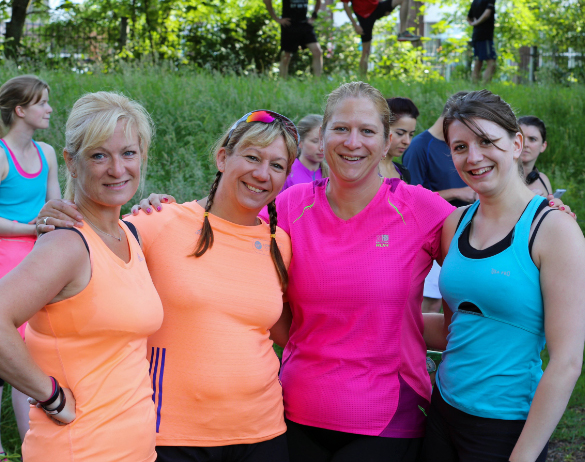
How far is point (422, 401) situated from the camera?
2.71 metres

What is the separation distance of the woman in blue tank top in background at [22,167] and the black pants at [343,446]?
8.43ft

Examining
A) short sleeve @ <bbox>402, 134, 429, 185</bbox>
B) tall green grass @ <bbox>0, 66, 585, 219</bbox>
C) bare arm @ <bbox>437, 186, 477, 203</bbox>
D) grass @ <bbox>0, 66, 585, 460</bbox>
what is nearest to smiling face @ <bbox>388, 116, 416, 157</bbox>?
short sleeve @ <bbox>402, 134, 429, 185</bbox>

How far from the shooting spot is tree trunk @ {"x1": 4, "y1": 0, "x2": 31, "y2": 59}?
13.4 m

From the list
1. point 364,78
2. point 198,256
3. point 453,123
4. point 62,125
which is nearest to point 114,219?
point 198,256

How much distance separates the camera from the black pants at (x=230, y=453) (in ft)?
7.76

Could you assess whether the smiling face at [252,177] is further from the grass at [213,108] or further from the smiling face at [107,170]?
the grass at [213,108]

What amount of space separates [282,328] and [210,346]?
62 cm

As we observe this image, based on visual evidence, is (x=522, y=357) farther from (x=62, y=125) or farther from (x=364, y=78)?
(x=364, y=78)

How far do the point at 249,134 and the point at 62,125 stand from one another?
580 centimetres

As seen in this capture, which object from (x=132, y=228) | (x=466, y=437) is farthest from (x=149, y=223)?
(x=466, y=437)

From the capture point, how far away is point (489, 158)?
2471mm

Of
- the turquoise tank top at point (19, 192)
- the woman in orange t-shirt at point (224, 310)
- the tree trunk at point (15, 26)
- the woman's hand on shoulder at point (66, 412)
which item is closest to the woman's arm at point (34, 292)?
the woman's hand on shoulder at point (66, 412)

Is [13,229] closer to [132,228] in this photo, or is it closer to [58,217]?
[132,228]

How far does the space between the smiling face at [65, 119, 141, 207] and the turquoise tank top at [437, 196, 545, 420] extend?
55.4 inches
